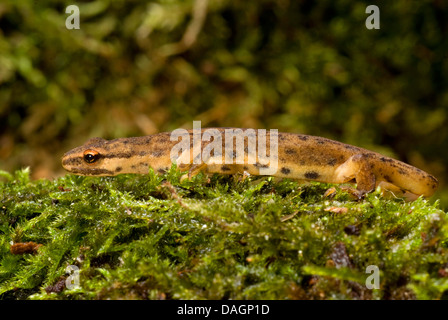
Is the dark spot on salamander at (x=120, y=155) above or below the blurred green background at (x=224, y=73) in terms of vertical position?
below

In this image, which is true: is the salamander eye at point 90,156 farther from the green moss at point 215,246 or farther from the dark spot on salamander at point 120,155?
the green moss at point 215,246

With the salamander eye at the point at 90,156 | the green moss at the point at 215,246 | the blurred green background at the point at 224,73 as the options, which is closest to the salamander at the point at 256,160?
the salamander eye at the point at 90,156

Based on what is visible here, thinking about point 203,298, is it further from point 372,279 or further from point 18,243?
point 18,243

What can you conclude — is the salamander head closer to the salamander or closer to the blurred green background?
the salamander

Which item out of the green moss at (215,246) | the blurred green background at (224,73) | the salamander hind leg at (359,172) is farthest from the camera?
the blurred green background at (224,73)

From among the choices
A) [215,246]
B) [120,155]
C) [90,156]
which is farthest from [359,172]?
[90,156]

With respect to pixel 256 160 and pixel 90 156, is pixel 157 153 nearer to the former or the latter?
pixel 90 156
